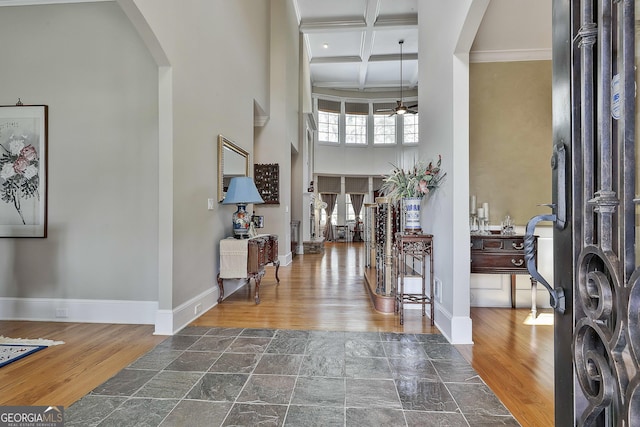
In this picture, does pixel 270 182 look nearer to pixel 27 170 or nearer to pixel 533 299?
pixel 27 170

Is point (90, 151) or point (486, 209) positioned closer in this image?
point (90, 151)

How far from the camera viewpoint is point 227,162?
13.4 ft

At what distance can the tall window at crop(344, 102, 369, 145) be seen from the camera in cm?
1255

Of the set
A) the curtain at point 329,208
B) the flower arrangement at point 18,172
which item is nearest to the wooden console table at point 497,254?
the flower arrangement at point 18,172

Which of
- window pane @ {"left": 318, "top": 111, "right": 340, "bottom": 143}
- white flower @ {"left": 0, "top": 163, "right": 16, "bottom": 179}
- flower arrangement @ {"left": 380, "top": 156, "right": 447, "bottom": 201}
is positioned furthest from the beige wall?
window pane @ {"left": 318, "top": 111, "right": 340, "bottom": 143}

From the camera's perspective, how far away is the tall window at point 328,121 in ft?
40.1

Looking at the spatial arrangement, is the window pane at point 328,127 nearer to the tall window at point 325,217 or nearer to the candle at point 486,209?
the tall window at point 325,217

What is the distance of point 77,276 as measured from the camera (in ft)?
10.3

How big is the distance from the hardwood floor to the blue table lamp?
882 millimetres

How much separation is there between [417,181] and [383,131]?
10252mm

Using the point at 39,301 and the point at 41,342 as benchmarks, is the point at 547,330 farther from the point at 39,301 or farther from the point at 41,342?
the point at 39,301

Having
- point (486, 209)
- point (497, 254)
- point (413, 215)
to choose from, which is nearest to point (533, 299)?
point (497, 254)

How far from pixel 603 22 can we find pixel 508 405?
6.12 feet

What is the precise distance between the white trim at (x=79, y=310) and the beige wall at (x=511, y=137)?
149 inches
